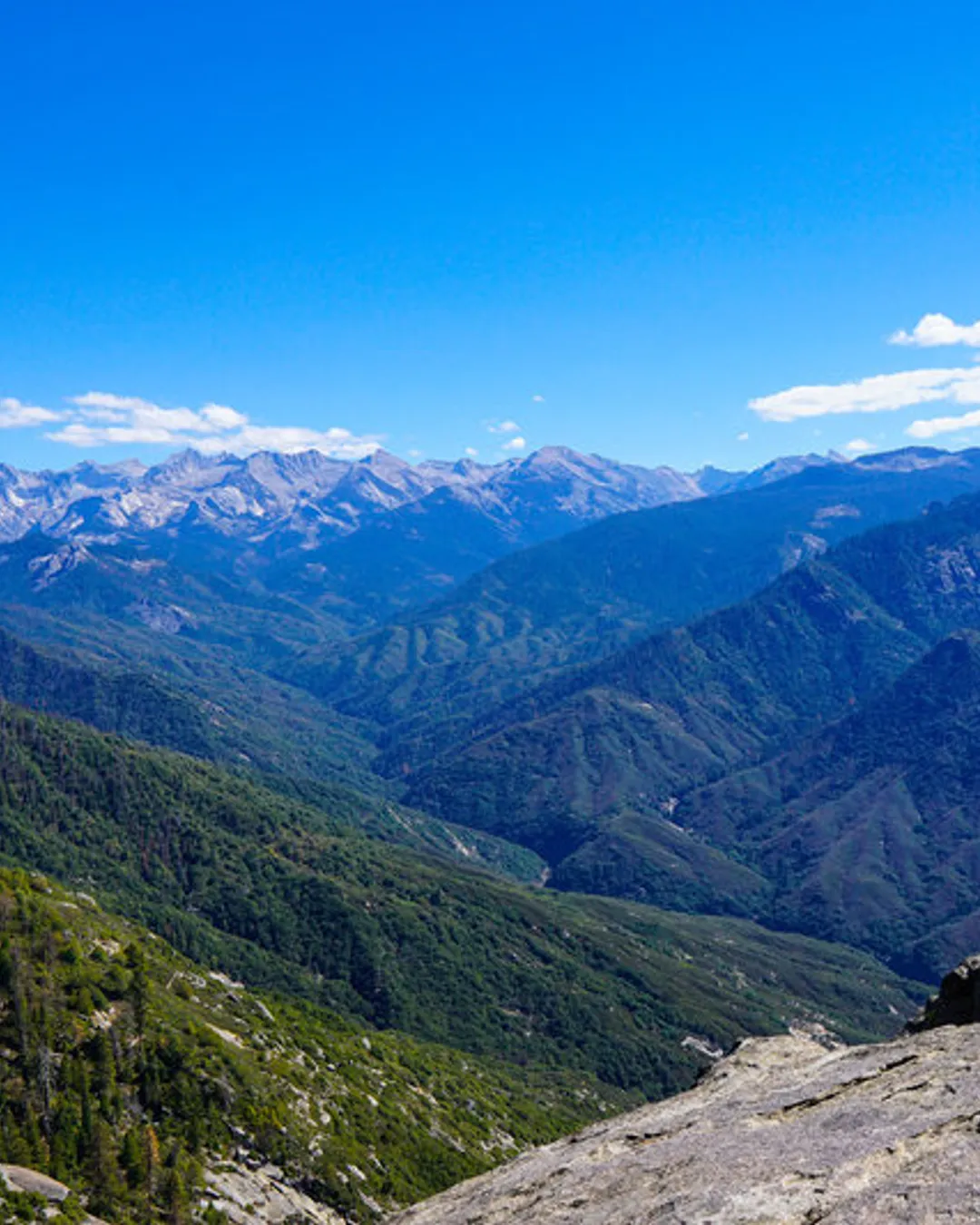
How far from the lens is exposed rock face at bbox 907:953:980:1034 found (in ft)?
150

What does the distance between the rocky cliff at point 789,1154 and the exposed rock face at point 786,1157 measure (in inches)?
3.0

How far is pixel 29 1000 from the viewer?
305ft

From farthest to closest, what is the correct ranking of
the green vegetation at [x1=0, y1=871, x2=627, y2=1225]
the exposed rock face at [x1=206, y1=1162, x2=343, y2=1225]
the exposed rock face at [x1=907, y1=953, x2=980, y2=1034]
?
the exposed rock face at [x1=206, y1=1162, x2=343, y2=1225]
the green vegetation at [x1=0, y1=871, x2=627, y2=1225]
the exposed rock face at [x1=907, y1=953, x2=980, y2=1034]

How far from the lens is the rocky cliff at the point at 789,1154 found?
27031 mm

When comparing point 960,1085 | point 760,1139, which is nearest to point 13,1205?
point 760,1139

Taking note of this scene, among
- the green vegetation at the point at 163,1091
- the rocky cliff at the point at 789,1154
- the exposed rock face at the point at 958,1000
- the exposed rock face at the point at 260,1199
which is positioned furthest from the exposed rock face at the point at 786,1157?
Result: the exposed rock face at the point at 260,1199

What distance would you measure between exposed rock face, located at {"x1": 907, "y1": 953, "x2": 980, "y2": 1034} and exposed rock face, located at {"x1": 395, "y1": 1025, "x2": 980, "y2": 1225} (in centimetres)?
463

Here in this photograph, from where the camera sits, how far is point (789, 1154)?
3166cm

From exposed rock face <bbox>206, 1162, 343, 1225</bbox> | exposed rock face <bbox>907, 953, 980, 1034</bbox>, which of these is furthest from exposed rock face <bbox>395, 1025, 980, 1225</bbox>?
exposed rock face <bbox>206, 1162, 343, 1225</bbox>

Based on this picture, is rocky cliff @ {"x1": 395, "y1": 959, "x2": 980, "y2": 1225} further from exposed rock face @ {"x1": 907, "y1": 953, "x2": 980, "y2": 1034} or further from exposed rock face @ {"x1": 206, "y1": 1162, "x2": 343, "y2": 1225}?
exposed rock face @ {"x1": 206, "y1": 1162, "x2": 343, "y2": 1225}

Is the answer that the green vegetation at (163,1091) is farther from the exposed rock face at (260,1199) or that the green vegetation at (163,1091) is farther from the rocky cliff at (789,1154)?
the rocky cliff at (789,1154)

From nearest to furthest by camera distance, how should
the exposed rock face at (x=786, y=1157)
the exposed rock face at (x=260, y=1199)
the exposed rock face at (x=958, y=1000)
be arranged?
the exposed rock face at (x=786, y=1157) → the exposed rock face at (x=958, y=1000) → the exposed rock face at (x=260, y=1199)

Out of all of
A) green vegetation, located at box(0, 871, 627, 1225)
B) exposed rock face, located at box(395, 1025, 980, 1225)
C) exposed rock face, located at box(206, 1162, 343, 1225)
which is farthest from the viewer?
exposed rock face, located at box(206, 1162, 343, 1225)

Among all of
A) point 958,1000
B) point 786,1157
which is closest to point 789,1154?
point 786,1157
